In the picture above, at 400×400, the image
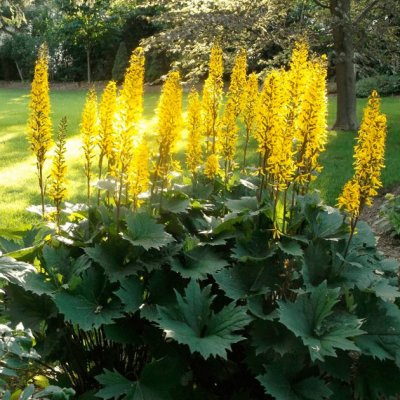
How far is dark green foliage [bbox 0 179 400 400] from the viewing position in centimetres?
247

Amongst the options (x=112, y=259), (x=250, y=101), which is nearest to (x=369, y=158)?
(x=112, y=259)

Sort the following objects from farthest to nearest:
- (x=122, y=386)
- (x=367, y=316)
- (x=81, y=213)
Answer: (x=81, y=213), (x=367, y=316), (x=122, y=386)

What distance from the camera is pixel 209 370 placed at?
9.15 feet

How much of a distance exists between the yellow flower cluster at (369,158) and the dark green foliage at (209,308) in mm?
300

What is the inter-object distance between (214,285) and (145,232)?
22.7 inches

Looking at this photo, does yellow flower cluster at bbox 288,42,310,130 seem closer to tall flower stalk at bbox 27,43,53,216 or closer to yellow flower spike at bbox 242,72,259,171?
yellow flower spike at bbox 242,72,259,171

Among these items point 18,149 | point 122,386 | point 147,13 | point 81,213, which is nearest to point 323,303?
point 122,386

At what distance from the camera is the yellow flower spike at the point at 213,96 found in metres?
3.65

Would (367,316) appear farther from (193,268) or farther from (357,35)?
(357,35)

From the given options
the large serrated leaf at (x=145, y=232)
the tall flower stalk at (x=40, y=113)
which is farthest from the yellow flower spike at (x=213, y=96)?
the large serrated leaf at (x=145, y=232)

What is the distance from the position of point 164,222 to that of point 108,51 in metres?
34.7

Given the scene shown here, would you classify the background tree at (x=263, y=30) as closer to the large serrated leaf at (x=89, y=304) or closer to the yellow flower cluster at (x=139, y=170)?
the yellow flower cluster at (x=139, y=170)

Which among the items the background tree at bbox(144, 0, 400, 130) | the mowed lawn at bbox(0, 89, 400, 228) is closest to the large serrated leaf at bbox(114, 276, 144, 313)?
the mowed lawn at bbox(0, 89, 400, 228)

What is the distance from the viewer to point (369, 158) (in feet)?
9.01
